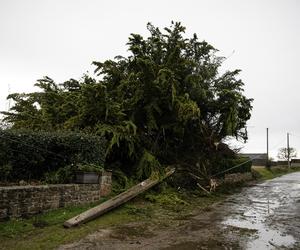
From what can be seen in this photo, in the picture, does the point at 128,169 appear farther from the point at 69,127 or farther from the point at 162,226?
the point at 162,226

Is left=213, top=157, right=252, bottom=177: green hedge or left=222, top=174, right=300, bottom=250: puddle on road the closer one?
left=222, top=174, right=300, bottom=250: puddle on road

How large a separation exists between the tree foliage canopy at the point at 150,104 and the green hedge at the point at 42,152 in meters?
1.48

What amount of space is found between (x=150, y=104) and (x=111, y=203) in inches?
222

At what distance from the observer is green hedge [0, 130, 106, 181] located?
32.5ft

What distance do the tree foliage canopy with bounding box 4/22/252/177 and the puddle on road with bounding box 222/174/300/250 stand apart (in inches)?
143

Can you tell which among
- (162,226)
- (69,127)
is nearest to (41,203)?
(162,226)

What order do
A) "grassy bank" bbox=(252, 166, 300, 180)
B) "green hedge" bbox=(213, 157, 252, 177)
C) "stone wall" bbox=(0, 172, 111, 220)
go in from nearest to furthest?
"stone wall" bbox=(0, 172, 111, 220) < "green hedge" bbox=(213, 157, 252, 177) < "grassy bank" bbox=(252, 166, 300, 180)

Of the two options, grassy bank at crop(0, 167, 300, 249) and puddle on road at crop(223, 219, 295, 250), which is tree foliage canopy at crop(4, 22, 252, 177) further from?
puddle on road at crop(223, 219, 295, 250)

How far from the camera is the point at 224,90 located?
645 inches

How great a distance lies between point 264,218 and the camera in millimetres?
10383

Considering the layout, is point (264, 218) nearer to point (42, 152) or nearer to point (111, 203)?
point (111, 203)

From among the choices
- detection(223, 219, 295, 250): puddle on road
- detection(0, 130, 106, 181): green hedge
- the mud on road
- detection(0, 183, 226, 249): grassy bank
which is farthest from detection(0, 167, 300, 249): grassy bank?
detection(223, 219, 295, 250): puddle on road

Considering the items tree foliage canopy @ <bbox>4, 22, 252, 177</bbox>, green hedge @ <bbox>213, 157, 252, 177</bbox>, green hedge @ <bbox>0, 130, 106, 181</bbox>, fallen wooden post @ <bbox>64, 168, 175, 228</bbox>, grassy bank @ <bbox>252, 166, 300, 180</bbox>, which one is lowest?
grassy bank @ <bbox>252, 166, 300, 180</bbox>

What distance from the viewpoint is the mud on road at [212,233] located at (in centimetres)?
715
